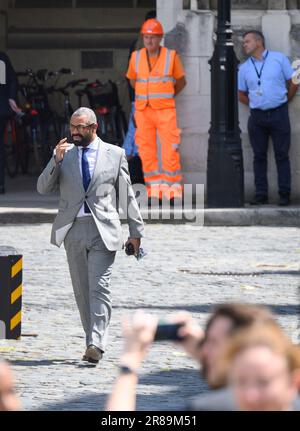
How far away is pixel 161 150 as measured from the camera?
18.7 metres

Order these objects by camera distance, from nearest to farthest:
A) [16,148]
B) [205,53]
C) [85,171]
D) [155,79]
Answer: [85,171]
[155,79]
[205,53]
[16,148]

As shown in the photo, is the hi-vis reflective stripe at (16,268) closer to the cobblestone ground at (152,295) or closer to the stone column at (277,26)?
the cobblestone ground at (152,295)

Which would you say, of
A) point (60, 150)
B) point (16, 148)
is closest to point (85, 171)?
point (60, 150)

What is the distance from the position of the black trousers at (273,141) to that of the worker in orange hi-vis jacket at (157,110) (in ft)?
3.08

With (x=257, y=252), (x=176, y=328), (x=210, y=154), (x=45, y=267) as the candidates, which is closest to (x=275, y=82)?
(x=210, y=154)

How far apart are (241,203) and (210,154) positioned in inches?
26.7

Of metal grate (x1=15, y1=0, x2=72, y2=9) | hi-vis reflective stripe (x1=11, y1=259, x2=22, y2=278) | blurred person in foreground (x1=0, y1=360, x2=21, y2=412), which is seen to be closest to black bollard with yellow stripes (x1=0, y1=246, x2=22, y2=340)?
hi-vis reflective stripe (x1=11, y1=259, x2=22, y2=278)

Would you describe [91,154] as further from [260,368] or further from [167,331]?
[260,368]

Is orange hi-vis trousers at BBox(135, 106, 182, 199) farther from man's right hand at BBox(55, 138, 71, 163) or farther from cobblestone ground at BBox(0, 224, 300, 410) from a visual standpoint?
man's right hand at BBox(55, 138, 71, 163)

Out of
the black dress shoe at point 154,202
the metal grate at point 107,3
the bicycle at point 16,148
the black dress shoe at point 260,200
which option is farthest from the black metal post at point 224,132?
the metal grate at point 107,3

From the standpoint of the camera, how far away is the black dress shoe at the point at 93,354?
29.9 ft

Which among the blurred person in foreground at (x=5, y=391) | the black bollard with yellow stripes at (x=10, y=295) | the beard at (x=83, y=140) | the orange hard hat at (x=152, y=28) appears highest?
the orange hard hat at (x=152, y=28)

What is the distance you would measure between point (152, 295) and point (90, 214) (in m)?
2.63

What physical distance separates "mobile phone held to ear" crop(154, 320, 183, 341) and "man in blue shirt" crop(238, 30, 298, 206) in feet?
48.7
